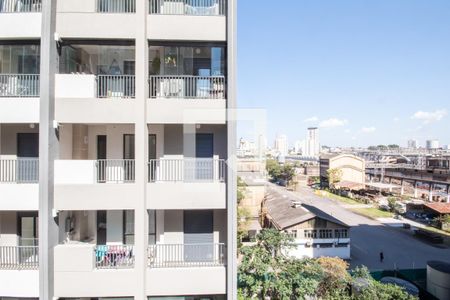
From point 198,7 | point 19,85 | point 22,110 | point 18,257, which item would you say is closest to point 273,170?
point 198,7

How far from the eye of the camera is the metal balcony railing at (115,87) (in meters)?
8.37

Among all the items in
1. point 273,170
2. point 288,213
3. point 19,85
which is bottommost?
point 288,213

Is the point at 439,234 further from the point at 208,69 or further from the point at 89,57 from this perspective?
the point at 89,57

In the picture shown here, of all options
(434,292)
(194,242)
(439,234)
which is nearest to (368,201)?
(439,234)

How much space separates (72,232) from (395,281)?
14.4 meters

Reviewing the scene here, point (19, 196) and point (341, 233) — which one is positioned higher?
point (19, 196)

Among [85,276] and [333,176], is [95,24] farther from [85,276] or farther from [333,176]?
[333,176]

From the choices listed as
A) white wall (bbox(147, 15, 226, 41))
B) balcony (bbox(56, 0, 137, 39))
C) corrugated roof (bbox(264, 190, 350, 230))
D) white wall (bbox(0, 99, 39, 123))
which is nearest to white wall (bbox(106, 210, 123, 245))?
white wall (bbox(0, 99, 39, 123))

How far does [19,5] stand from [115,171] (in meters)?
5.54

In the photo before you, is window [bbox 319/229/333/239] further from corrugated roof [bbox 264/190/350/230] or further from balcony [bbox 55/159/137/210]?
balcony [bbox 55/159/137/210]

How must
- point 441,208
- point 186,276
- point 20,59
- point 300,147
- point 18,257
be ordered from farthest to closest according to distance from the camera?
point 300,147, point 441,208, point 20,59, point 18,257, point 186,276

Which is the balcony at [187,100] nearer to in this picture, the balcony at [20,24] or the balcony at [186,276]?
the balcony at [20,24]

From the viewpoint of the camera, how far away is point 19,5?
330 inches

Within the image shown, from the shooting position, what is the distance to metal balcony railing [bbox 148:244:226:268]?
8109 millimetres
